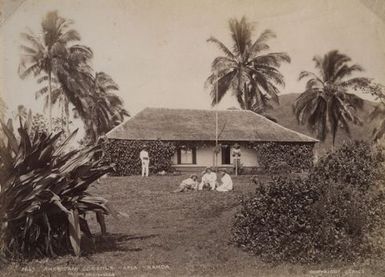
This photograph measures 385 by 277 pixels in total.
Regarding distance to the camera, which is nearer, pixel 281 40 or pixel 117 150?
pixel 281 40

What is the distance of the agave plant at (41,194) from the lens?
5645mm

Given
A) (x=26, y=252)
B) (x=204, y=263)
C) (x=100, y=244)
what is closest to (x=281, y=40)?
(x=204, y=263)

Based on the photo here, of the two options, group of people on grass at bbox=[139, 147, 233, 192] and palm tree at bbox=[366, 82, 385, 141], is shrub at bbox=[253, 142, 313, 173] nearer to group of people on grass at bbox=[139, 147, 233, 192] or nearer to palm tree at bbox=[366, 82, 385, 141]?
group of people on grass at bbox=[139, 147, 233, 192]

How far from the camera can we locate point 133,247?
6.30m

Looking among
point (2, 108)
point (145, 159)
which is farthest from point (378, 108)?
point (145, 159)

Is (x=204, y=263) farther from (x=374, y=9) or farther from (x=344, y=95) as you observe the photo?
(x=344, y=95)

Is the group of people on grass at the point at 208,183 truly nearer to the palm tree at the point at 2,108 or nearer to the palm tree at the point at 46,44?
the palm tree at the point at 46,44

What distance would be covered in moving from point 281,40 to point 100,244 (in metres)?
Result: 3.78

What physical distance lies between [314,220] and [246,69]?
5040mm

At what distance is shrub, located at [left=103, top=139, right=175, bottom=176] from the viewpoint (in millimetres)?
11961

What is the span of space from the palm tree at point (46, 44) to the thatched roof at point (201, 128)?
5.60 metres

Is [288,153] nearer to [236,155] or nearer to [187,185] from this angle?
[236,155]

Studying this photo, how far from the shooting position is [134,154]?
41.7 ft

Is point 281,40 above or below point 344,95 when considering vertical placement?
above
